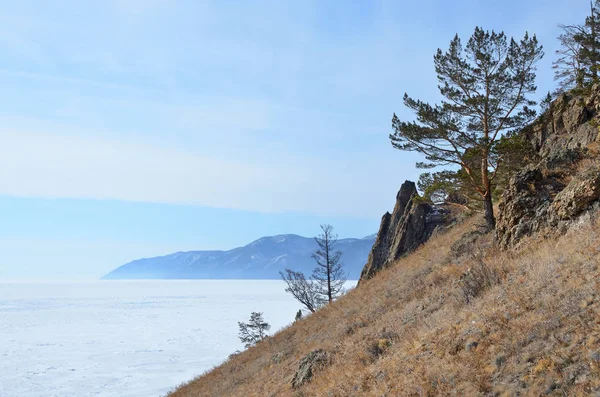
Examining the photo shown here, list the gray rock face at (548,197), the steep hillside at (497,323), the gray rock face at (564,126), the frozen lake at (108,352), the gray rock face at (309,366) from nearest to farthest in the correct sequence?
the steep hillside at (497,323)
the gray rock face at (548,197)
the gray rock face at (309,366)
the gray rock face at (564,126)
the frozen lake at (108,352)

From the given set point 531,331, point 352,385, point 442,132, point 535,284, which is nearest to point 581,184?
point 535,284

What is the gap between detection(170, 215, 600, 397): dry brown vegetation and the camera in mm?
5715

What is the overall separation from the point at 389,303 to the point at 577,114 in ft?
43.1

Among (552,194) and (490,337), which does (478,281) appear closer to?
(490,337)

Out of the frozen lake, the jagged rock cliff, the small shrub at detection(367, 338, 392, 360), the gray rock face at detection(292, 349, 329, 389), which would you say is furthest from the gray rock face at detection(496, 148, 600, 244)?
the frozen lake

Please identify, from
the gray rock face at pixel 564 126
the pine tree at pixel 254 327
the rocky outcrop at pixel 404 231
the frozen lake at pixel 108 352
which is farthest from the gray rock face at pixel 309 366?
the pine tree at pixel 254 327

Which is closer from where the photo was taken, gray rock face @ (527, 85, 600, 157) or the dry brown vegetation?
the dry brown vegetation

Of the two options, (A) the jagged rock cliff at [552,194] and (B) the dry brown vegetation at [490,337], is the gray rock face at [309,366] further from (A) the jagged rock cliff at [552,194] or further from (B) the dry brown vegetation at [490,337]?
(A) the jagged rock cliff at [552,194]

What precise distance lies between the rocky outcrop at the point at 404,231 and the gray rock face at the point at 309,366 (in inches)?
724

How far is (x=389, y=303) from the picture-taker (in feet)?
50.5

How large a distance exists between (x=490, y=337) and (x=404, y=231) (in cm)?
2557

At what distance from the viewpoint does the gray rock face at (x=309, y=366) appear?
35.3 feet

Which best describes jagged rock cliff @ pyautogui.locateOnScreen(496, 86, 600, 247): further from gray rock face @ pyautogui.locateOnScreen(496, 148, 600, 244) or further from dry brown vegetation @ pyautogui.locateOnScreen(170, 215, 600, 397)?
dry brown vegetation @ pyautogui.locateOnScreen(170, 215, 600, 397)

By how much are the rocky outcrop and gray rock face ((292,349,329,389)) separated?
60.3 feet
